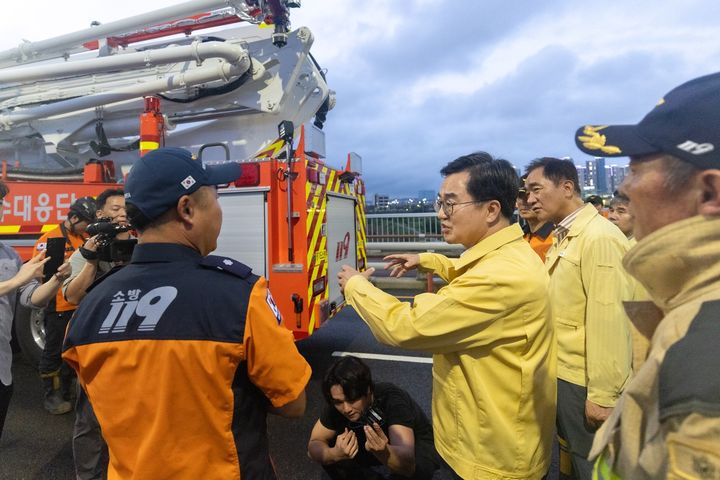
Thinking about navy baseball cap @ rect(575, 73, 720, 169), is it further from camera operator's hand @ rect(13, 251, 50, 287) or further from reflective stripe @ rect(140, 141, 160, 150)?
reflective stripe @ rect(140, 141, 160, 150)

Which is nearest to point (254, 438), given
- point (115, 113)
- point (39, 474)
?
point (39, 474)

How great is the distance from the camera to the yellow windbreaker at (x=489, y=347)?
1287mm

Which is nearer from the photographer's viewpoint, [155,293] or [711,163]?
[711,163]

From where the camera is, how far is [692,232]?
626 mm

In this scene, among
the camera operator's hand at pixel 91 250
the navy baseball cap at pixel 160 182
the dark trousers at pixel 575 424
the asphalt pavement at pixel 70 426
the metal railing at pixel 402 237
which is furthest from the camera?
the metal railing at pixel 402 237

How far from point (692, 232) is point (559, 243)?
167 cm

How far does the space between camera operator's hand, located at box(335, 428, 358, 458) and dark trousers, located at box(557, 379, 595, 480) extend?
1.10 meters

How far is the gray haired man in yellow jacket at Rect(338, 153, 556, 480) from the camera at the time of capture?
1291mm

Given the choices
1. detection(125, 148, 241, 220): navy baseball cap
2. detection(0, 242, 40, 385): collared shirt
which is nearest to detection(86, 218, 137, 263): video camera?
detection(0, 242, 40, 385): collared shirt

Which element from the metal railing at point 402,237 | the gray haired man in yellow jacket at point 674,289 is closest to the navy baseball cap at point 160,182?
the gray haired man in yellow jacket at point 674,289

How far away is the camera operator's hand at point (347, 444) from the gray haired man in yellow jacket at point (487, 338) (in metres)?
0.81

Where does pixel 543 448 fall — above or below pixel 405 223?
below

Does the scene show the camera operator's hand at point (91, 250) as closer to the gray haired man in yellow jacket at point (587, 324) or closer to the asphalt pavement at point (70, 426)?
the asphalt pavement at point (70, 426)

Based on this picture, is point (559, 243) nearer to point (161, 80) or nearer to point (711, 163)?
point (711, 163)
